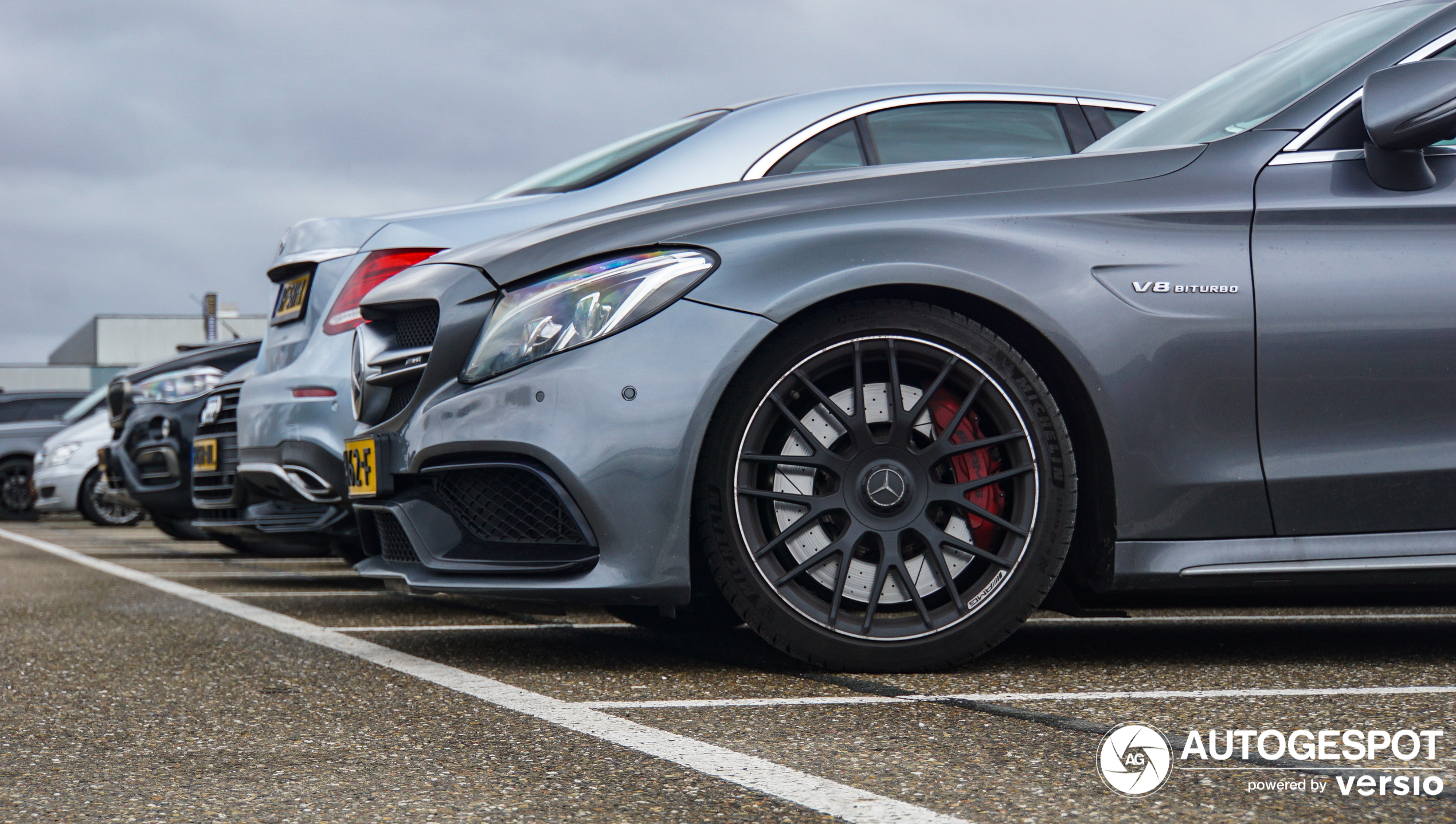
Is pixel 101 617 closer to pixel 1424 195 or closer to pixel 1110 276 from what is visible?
pixel 1110 276

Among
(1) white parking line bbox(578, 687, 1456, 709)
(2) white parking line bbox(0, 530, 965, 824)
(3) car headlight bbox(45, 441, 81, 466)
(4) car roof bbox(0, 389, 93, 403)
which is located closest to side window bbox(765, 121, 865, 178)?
(2) white parking line bbox(0, 530, 965, 824)

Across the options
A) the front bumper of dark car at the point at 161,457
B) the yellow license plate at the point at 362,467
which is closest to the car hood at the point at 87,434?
the front bumper of dark car at the point at 161,457

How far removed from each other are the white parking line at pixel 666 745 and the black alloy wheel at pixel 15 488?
1351 centimetres

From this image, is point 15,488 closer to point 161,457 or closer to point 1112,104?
point 161,457

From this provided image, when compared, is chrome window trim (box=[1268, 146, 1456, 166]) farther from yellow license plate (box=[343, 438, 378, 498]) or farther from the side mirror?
yellow license plate (box=[343, 438, 378, 498])

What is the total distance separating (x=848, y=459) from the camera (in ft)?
9.93

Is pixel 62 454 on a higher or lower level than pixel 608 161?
lower

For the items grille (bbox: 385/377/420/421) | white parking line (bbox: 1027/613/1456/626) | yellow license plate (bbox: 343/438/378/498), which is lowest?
white parking line (bbox: 1027/613/1456/626)

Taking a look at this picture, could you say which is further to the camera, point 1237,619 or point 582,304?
point 1237,619

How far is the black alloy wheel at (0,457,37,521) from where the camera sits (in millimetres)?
15945

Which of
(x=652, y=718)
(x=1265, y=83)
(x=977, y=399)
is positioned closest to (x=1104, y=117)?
(x=1265, y=83)

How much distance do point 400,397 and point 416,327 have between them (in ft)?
0.58

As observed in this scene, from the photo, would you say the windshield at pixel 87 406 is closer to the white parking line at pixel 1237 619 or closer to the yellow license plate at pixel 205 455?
the yellow license plate at pixel 205 455

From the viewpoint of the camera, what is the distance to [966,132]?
16.0ft
